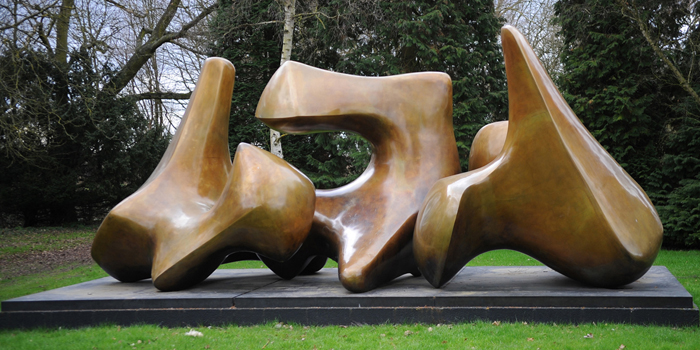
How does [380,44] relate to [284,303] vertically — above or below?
above

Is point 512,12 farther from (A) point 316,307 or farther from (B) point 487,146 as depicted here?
(A) point 316,307

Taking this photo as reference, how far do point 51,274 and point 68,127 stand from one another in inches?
354

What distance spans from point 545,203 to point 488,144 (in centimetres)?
154

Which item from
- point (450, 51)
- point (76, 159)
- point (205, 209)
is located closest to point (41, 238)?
point (76, 159)

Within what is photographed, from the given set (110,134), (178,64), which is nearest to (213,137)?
(110,134)

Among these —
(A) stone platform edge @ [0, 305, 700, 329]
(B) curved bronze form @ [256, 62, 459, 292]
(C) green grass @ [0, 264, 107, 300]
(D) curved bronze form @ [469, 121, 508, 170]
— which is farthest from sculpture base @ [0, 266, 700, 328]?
(C) green grass @ [0, 264, 107, 300]

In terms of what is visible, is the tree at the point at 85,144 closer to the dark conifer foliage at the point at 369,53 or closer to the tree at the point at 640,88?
the dark conifer foliage at the point at 369,53

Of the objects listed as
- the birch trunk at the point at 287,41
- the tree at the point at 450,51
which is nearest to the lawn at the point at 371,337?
the birch trunk at the point at 287,41

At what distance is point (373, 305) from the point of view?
5977 mm

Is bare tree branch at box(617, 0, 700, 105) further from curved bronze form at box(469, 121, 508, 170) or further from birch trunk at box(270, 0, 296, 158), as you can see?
birch trunk at box(270, 0, 296, 158)

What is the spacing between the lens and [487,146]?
7.40m

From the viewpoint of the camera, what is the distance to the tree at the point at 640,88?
1405cm

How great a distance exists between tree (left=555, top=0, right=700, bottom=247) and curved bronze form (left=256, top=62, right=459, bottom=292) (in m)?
9.00

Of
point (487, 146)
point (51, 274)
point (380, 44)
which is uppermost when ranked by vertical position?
point (380, 44)
